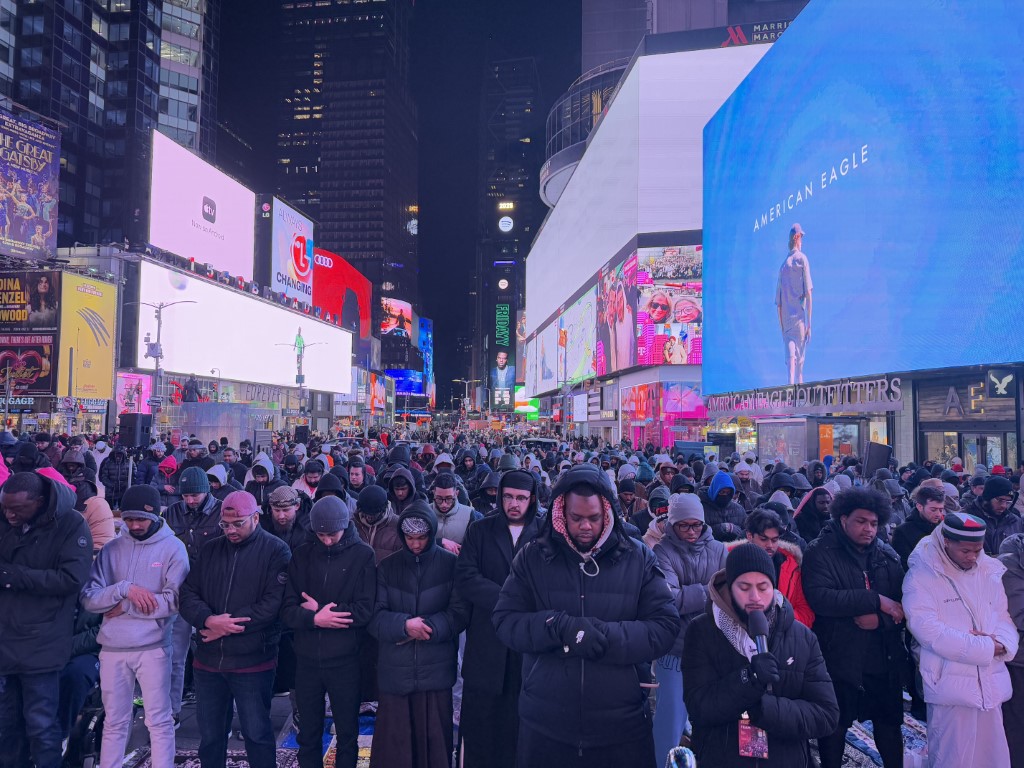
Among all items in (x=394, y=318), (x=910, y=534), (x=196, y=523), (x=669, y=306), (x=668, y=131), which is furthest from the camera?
(x=394, y=318)

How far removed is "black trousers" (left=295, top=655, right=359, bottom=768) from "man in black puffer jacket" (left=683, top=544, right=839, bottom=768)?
89.6 inches

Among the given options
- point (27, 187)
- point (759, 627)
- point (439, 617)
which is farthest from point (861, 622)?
point (27, 187)

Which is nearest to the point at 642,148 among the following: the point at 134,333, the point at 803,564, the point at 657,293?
the point at 657,293

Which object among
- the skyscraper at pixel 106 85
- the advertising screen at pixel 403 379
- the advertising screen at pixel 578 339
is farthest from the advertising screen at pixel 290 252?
the advertising screen at pixel 403 379

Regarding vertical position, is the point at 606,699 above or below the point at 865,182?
below

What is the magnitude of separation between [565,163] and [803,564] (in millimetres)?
90210

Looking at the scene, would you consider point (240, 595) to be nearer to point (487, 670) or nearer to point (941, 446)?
point (487, 670)

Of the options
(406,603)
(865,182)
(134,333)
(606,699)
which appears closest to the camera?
(606,699)

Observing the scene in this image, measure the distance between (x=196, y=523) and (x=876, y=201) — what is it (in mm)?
23328

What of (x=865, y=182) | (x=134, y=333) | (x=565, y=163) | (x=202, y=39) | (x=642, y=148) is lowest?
(x=134, y=333)

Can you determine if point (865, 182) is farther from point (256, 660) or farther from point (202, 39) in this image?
point (202, 39)

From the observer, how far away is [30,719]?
13.7ft

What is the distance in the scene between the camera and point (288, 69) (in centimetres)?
18000

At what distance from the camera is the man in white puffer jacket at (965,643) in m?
3.83
